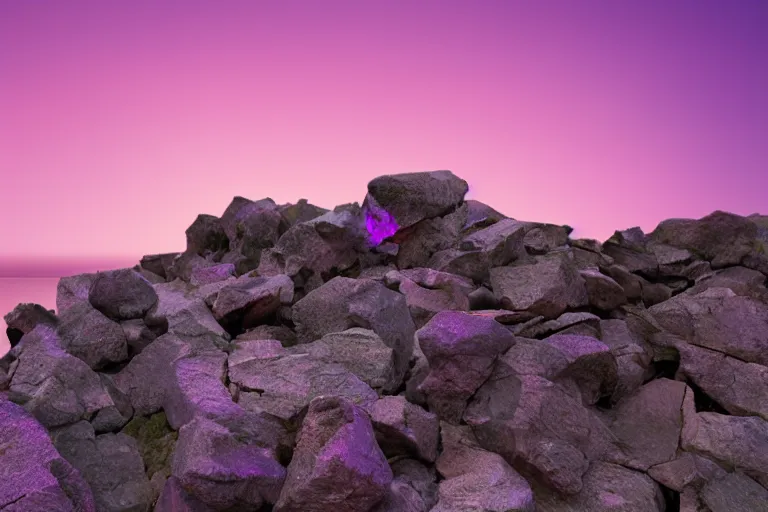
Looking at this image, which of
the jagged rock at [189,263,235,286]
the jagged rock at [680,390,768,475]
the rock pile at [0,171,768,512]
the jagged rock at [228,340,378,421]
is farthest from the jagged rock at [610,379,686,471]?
the jagged rock at [189,263,235,286]

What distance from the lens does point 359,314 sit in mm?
7820

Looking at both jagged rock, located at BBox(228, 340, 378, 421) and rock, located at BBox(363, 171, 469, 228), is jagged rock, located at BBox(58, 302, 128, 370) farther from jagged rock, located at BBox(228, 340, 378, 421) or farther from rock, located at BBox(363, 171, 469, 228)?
rock, located at BBox(363, 171, 469, 228)

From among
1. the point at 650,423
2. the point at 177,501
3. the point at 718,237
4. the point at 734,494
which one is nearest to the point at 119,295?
the point at 177,501

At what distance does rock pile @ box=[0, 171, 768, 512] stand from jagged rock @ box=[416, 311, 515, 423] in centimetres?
3

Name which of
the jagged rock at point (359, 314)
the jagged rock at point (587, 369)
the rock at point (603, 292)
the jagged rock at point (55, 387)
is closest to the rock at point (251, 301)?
the jagged rock at point (359, 314)

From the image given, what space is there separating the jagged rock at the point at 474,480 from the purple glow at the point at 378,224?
494 centimetres

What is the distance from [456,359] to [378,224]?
4592 mm

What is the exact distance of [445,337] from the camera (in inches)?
255

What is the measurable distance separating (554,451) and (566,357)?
1485 mm

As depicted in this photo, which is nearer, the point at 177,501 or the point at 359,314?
the point at 177,501

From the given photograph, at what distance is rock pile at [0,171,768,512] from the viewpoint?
17.6 feet

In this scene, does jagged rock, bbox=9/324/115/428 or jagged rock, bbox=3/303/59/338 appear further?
jagged rock, bbox=3/303/59/338

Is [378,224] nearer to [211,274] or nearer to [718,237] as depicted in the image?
[211,274]

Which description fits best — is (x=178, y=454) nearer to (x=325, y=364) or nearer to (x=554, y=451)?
(x=325, y=364)
